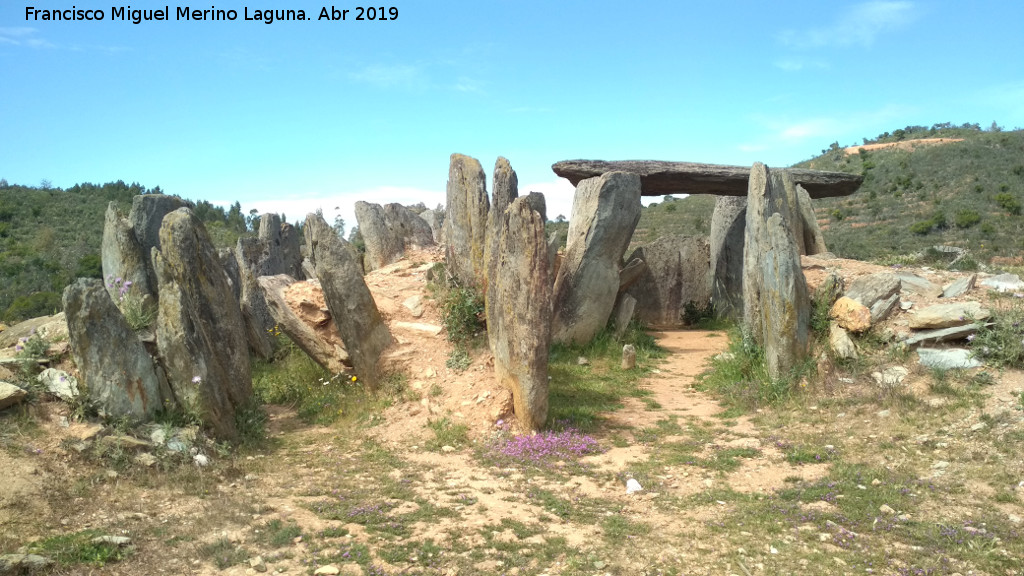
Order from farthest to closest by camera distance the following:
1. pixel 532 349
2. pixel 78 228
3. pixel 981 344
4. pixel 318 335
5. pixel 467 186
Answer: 1. pixel 78 228
2. pixel 467 186
3. pixel 318 335
4. pixel 981 344
5. pixel 532 349

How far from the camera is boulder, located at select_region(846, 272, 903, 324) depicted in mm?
9672

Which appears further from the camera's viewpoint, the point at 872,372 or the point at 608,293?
the point at 608,293

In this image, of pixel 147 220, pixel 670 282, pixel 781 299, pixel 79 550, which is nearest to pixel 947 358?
pixel 781 299

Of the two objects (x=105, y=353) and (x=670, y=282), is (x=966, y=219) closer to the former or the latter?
(x=670, y=282)

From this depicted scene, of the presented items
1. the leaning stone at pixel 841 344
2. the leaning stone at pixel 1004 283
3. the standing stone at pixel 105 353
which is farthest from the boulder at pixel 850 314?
the standing stone at pixel 105 353

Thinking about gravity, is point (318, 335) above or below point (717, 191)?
below


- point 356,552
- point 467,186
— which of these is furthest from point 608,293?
point 356,552

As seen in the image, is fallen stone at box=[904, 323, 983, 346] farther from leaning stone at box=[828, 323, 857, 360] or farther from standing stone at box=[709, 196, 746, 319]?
standing stone at box=[709, 196, 746, 319]

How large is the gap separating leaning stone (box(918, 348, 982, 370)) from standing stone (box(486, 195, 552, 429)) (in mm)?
4559

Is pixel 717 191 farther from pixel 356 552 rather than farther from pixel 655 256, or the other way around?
pixel 356 552

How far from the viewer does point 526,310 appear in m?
8.17

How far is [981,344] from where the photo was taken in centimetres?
870

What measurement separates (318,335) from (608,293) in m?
5.16

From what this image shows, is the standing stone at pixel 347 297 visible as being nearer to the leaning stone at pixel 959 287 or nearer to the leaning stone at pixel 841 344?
the leaning stone at pixel 841 344
